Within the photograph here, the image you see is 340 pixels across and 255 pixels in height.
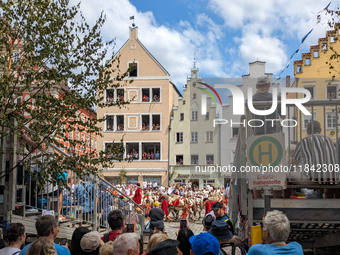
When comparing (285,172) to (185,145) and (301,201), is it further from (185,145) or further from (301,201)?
(185,145)

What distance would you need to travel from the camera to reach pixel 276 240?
3.54 metres

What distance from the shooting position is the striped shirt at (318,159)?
5.20 meters

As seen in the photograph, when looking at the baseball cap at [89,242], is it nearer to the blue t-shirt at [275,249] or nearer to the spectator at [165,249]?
the spectator at [165,249]

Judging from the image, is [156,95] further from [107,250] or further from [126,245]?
[126,245]

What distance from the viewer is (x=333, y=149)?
5258 mm

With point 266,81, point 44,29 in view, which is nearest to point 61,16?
point 44,29

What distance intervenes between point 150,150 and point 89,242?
43.9m

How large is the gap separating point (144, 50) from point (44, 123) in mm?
43308

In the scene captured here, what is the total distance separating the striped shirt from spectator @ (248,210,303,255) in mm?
1795

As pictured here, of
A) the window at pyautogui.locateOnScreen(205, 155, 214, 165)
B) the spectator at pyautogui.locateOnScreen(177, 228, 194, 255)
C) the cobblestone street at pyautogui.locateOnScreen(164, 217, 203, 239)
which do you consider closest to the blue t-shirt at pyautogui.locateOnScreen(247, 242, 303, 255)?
the spectator at pyautogui.locateOnScreen(177, 228, 194, 255)

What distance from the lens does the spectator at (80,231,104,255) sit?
4504mm

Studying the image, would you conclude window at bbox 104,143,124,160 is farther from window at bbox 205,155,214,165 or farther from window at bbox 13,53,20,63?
window at bbox 205,155,214,165

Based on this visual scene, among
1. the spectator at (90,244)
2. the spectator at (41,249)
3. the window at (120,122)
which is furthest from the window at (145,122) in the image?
the spectator at (41,249)

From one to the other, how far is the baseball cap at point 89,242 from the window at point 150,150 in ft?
142
